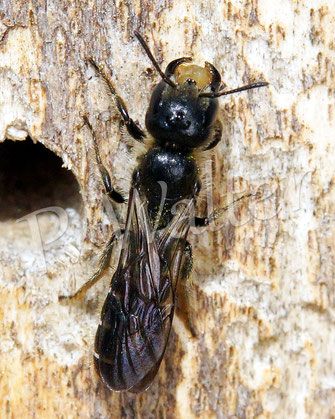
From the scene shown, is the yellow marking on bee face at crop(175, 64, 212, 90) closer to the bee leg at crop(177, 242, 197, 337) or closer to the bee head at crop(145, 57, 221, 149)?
the bee head at crop(145, 57, 221, 149)

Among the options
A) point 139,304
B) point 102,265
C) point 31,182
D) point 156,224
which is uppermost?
point 31,182

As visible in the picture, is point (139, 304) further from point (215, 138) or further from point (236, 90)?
point (236, 90)

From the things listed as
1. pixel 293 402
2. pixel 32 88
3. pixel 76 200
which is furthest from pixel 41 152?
pixel 293 402

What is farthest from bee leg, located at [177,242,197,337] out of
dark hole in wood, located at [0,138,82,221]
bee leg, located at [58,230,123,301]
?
dark hole in wood, located at [0,138,82,221]

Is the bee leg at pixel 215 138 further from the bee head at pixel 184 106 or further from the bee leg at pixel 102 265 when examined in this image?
the bee leg at pixel 102 265

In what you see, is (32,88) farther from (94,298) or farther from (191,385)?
(191,385)

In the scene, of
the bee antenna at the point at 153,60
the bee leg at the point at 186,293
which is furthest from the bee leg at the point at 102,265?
the bee antenna at the point at 153,60

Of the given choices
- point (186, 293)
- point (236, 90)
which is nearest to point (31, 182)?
point (186, 293)
